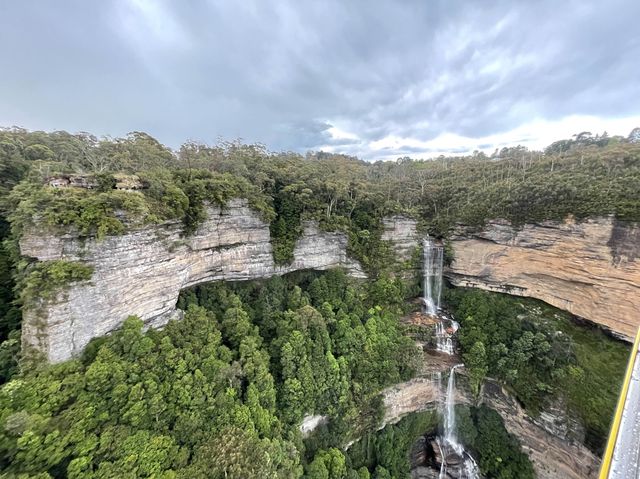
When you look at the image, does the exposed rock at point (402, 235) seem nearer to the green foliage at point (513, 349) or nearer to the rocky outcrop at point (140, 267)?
the green foliage at point (513, 349)

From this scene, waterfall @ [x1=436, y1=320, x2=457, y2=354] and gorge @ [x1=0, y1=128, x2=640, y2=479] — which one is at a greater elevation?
gorge @ [x1=0, y1=128, x2=640, y2=479]

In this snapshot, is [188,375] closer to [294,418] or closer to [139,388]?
[139,388]

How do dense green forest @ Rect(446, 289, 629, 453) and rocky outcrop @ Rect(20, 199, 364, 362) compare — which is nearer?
rocky outcrop @ Rect(20, 199, 364, 362)

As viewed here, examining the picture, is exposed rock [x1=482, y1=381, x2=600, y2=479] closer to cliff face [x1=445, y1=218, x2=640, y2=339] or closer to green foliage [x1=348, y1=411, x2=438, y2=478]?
green foliage [x1=348, y1=411, x2=438, y2=478]

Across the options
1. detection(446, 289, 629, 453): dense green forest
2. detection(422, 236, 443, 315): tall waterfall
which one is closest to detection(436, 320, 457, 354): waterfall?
detection(446, 289, 629, 453): dense green forest

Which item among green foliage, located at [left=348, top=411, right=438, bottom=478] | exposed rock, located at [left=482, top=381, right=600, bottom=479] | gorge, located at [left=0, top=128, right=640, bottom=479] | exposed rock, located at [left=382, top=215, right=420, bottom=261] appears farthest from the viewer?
exposed rock, located at [left=382, top=215, right=420, bottom=261]

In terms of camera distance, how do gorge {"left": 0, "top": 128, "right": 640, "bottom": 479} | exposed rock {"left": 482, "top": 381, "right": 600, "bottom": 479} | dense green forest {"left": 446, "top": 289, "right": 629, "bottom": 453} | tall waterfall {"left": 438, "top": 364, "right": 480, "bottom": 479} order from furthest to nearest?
tall waterfall {"left": 438, "top": 364, "right": 480, "bottom": 479}, dense green forest {"left": 446, "top": 289, "right": 629, "bottom": 453}, exposed rock {"left": 482, "top": 381, "right": 600, "bottom": 479}, gorge {"left": 0, "top": 128, "right": 640, "bottom": 479}

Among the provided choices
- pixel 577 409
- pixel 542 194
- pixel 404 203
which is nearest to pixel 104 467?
pixel 577 409
